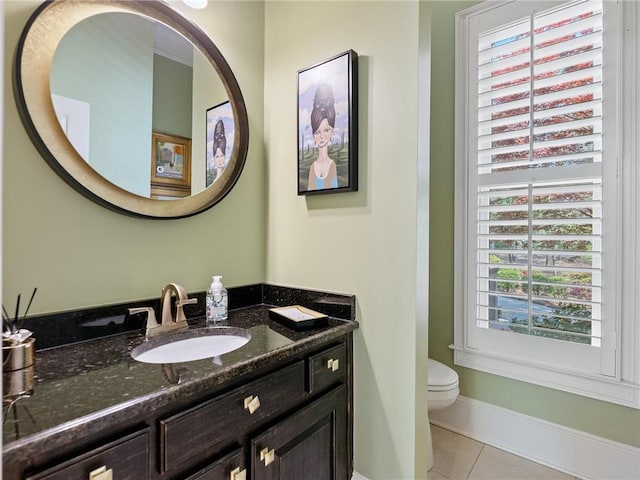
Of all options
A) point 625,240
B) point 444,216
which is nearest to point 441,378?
point 444,216

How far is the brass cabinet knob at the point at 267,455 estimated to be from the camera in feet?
3.60

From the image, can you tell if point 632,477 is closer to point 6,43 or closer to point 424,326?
point 424,326

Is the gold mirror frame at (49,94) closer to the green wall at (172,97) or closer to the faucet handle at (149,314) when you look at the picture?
the green wall at (172,97)

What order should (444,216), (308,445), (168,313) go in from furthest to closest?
(444,216) → (168,313) → (308,445)

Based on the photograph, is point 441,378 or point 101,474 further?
point 441,378

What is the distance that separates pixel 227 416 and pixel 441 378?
130cm

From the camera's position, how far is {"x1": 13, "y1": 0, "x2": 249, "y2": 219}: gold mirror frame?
1.14m

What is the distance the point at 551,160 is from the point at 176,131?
190cm

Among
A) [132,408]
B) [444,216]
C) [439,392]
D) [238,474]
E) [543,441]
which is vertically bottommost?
[543,441]

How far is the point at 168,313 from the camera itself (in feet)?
4.53

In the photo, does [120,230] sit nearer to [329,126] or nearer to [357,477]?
[329,126]

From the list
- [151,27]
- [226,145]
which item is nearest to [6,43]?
[151,27]

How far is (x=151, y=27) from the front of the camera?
1.43 meters

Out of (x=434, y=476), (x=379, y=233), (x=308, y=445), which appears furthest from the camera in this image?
(x=434, y=476)
